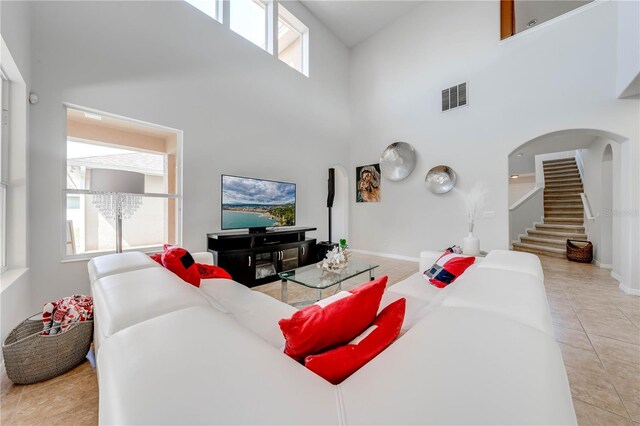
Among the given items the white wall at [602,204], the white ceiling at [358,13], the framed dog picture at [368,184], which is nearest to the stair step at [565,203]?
the white wall at [602,204]

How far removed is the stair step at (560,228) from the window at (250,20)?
7317 mm

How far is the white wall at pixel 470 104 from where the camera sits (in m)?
3.18

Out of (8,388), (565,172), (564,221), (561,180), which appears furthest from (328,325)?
(565,172)

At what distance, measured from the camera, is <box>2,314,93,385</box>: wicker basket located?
4.72ft

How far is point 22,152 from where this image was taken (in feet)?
6.75

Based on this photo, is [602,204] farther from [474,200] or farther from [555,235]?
[474,200]

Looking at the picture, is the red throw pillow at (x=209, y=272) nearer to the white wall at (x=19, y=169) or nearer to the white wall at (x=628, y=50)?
the white wall at (x=19, y=169)

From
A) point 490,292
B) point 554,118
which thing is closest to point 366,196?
point 554,118

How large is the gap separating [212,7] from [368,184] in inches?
160

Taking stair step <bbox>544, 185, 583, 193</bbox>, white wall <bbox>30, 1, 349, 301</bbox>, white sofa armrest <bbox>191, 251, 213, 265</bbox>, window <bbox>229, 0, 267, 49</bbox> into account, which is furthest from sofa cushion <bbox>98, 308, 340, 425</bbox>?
stair step <bbox>544, 185, 583, 193</bbox>

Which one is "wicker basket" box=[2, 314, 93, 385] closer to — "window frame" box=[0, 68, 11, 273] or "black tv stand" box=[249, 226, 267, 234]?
"window frame" box=[0, 68, 11, 273]

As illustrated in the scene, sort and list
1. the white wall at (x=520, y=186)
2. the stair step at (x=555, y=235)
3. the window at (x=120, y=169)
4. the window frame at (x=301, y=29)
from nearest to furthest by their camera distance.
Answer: the window at (x=120, y=169), the window frame at (x=301, y=29), the stair step at (x=555, y=235), the white wall at (x=520, y=186)

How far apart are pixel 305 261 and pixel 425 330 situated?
3.45m

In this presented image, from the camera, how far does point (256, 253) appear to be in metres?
3.38
